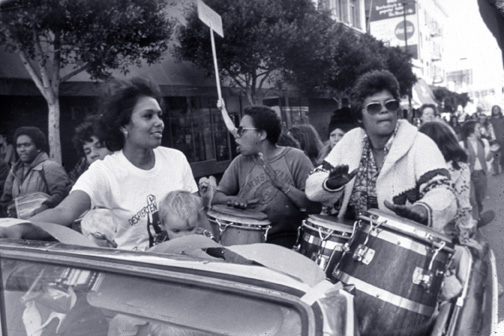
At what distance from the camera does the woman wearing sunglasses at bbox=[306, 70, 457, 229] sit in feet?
6.91

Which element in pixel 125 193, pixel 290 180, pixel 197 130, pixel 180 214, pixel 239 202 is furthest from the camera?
pixel 197 130

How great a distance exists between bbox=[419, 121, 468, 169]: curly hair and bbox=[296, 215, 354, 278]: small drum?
2.57 ft

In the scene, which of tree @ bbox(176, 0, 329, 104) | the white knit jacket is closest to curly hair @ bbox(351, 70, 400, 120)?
the white knit jacket

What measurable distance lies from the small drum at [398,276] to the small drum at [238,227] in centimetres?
88

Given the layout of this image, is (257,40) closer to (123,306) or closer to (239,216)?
(239,216)

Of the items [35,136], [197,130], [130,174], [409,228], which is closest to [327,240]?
[409,228]

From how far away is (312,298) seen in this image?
123 centimetres

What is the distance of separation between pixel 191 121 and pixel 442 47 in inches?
136

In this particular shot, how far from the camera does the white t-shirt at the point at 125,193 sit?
2.35m

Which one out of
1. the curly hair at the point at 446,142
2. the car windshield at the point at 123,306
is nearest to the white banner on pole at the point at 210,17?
the curly hair at the point at 446,142

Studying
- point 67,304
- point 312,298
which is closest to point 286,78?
point 67,304

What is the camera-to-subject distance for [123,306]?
1.50 meters

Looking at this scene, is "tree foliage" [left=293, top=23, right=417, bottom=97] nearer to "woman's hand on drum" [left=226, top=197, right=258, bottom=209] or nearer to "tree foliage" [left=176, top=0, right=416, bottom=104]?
"tree foliage" [left=176, top=0, right=416, bottom=104]

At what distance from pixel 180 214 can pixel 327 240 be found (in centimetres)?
63
